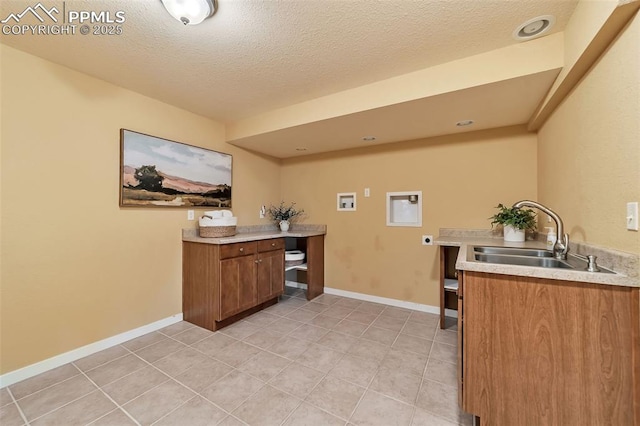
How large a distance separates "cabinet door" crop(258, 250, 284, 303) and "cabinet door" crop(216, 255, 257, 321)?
0.33ft

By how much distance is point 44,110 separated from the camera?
1876mm

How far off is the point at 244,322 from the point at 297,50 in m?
2.62

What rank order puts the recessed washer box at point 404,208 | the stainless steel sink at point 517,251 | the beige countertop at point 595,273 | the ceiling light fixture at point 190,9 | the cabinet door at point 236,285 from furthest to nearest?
the recessed washer box at point 404,208 → the cabinet door at point 236,285 → the stainless steel sink at point 517,251 → the ceiling light fixture at point 190,9 → the beige countertop at point 595,273

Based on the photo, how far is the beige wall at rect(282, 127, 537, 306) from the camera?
2.67m

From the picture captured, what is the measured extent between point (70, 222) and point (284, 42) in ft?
7.11

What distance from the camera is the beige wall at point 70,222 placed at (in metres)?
1.75

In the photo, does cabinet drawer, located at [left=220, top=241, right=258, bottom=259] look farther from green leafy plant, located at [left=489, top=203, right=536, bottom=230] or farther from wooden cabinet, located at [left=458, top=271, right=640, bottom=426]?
green leafy plant, located at [left=489, top=203, right=536, bottom=230]

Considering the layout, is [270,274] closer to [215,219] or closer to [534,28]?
[215,219]

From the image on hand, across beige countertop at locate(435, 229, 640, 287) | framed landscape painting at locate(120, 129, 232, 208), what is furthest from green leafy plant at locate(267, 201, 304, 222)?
beige countertop at locate(435, 229, 640, 287)

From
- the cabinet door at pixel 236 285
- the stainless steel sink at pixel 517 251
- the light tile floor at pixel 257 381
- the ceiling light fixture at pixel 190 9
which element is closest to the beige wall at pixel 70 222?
the light tile floor at pixel 257 381

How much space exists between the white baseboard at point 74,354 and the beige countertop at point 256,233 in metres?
0.90

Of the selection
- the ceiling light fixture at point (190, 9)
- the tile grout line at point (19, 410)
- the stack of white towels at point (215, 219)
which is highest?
the ceiling light fixture at point (190, 9)

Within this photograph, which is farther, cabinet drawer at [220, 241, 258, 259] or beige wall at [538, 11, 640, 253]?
cabinet drawer at [220, 241, 258, 259]

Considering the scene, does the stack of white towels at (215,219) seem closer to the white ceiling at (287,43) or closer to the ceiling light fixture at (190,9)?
the white ceiling at (287,43)
